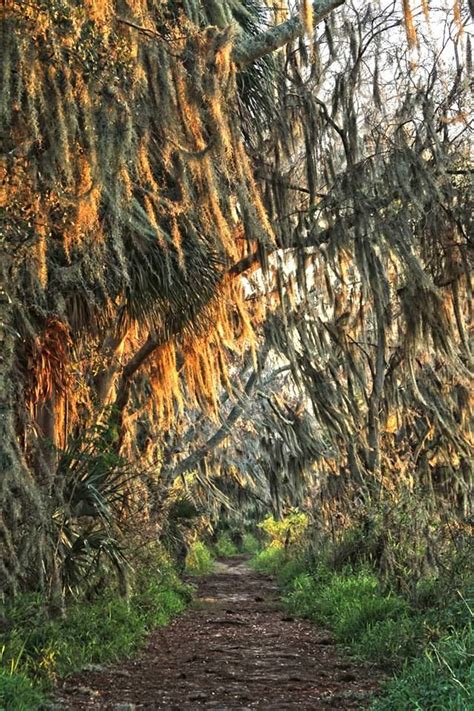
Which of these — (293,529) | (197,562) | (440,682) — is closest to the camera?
(440,682)

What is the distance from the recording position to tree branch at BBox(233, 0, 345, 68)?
15.2ft

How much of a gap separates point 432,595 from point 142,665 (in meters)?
2.33

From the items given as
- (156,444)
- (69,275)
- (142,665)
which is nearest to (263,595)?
(156,444)

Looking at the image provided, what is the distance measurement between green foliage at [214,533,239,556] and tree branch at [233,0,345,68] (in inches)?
933

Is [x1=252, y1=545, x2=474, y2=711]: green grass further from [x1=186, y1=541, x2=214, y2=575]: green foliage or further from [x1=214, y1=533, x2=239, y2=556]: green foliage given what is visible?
[x1=214, y1=533, x2=239, y2=556]: green foliage

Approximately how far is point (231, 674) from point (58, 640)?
1.29 meters

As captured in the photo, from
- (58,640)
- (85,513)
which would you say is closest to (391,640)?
(58,640)

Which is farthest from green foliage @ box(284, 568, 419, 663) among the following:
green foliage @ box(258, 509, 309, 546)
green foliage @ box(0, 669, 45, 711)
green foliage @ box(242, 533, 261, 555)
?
green foliage @ box(242, 533, 261, 555)

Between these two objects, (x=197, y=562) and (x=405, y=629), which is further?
(x=197, y=562)

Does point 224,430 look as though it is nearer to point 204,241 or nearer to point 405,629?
point 204,241

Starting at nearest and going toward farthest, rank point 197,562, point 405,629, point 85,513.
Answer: point 405,629 → point 85,513 → point 197,562

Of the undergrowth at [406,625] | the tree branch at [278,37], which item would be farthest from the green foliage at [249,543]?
the tree branch at [278,37]

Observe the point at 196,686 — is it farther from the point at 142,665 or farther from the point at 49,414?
the point at 49,414

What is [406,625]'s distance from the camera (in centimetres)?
559
